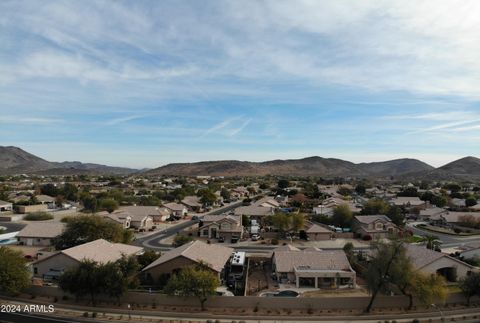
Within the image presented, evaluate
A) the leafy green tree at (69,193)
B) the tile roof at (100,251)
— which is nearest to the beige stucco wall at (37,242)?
the tile roof at (100,251)

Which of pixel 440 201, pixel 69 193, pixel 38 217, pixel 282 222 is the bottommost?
pixel 38 217

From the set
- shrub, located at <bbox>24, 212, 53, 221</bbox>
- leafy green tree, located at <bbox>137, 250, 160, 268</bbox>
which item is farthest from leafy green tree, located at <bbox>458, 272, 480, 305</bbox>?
shrub, located at <bbox>24, 212, 53, 221</bbox>

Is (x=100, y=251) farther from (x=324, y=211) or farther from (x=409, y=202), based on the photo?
(x=409, y=202)

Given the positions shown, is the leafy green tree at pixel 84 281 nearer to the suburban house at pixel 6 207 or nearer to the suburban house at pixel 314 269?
the suburban house at pixel 314 269

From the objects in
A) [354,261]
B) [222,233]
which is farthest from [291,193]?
[354,261]

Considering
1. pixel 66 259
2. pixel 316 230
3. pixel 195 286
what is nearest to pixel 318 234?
pixel 316 230

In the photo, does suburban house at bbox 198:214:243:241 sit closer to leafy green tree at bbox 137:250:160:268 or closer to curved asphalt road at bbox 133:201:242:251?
curved asphalt road at bbox 133:201:242:251
